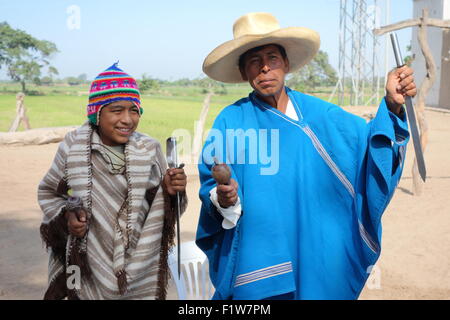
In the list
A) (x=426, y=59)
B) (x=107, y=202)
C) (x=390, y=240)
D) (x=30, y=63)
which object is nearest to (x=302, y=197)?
(x=107, y=202)

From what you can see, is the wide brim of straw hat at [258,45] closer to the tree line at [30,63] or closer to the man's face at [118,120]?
the man's face at [118,120]

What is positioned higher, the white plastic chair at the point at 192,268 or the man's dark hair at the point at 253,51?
the man's dark hair at the point at 253,51

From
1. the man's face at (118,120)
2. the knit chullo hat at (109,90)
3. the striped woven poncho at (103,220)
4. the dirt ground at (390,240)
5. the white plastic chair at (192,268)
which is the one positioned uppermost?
the knit chullo hat at (109,90)

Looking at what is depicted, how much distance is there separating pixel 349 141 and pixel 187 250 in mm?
1440

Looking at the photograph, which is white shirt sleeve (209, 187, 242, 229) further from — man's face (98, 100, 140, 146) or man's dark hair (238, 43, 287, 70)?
man's dark hair (238, 43, 287, 70)

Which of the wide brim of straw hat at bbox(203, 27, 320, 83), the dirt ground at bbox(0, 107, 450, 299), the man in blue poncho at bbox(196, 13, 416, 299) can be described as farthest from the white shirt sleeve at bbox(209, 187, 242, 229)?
the dirt ground at bbox(0, 107, 450, 299)

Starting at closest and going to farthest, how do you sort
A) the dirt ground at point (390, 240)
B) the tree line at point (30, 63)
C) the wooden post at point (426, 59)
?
the dirt ground at point (390, 240) < the wooden post at point (426, 59) < the tree line at point (30, 63)

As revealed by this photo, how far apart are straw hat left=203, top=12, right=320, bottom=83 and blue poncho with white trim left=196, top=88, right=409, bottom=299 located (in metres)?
0.31

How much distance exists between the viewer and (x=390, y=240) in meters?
5.64

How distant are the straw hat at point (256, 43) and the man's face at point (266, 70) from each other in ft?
0.15

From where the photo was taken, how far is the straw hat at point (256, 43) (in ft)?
7.29

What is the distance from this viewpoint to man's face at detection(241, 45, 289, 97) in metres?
2.21

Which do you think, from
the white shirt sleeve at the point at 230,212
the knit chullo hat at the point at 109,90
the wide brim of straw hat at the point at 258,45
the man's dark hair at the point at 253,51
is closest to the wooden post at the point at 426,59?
the wide brim of straw hat at the point at 258,45

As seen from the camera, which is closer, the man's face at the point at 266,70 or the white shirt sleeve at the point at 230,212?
the white shirt sleeve at the point at 230,212
